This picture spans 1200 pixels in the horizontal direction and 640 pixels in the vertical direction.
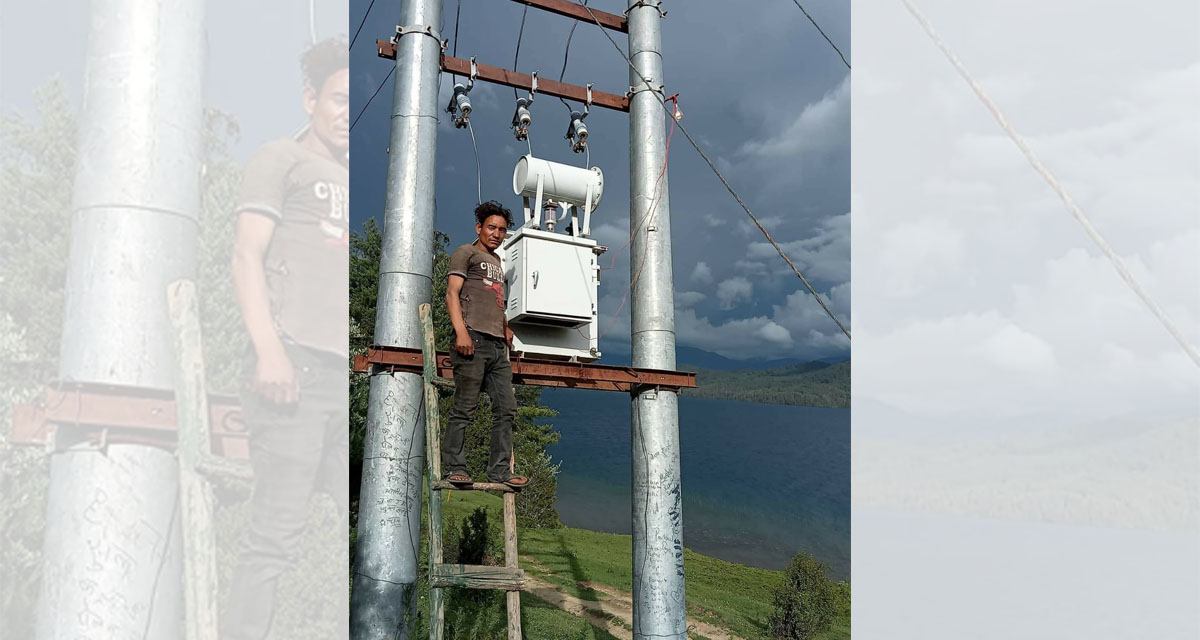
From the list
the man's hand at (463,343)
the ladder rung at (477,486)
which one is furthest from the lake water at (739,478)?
the ladder rung at (477,486)

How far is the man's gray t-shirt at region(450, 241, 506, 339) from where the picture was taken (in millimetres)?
5500

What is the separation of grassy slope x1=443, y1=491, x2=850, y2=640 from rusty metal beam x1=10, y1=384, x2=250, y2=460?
1012cm

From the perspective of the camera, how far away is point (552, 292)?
708 cm

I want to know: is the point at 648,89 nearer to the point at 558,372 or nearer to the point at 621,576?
the point at 558,372

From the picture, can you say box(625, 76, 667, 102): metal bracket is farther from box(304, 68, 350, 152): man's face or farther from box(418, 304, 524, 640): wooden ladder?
box(304, 68, 350, 152): man's face

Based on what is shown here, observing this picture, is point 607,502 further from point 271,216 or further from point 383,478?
point 271,216

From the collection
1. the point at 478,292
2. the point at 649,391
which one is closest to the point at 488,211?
the point at 478,292

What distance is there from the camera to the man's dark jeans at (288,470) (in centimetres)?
191

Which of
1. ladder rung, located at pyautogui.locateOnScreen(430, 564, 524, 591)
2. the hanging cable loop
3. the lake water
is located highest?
the hanging cable loop

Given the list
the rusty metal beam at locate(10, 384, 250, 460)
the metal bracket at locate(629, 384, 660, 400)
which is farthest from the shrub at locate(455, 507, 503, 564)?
the rusty metal beam at locate(10, 384, 250, 460)

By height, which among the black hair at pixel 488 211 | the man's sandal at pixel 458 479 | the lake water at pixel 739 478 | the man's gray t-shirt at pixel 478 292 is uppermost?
the black hair at pixel 488 211

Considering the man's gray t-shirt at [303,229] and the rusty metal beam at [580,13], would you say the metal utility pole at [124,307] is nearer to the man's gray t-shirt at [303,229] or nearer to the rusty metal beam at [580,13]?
the man's gray t-shirt at [303,229]

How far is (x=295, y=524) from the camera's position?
2045 mm

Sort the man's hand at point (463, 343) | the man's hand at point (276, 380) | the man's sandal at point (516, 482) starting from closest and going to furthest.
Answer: the man's hand at point (276, 380) < the man's sandal at point (516, 482) < the man's hand at point (463, 343)
